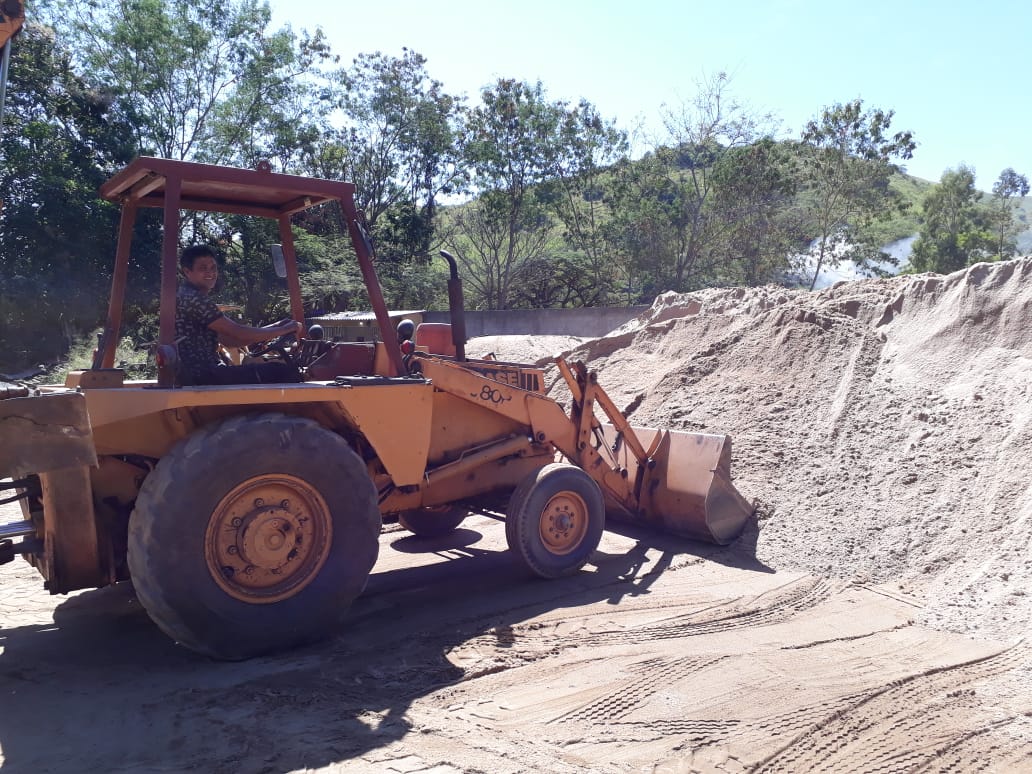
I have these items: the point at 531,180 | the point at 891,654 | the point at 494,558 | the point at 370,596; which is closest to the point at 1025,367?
the point at 891,654

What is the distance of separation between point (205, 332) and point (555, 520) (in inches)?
104

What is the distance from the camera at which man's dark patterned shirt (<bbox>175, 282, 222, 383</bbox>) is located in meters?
4.45

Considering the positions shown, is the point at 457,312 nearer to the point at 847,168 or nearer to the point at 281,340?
the point at 281,340

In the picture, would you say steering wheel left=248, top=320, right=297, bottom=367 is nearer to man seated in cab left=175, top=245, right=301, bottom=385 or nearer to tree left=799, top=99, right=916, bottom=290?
man seated in cab left=175, top=245, right=301, bottom=385

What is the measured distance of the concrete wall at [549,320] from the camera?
58.8 feet

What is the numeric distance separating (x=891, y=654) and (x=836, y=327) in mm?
4980

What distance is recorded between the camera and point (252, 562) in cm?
414

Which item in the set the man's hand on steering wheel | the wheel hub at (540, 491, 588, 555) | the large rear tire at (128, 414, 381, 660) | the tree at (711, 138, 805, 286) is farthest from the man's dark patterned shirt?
the tree at (711, 138, 805, 286)

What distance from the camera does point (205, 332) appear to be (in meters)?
4.52

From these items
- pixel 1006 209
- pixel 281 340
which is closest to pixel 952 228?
pixel 1006 209

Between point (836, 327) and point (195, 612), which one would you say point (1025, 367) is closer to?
point (836, 327)

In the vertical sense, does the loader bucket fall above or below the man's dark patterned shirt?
below

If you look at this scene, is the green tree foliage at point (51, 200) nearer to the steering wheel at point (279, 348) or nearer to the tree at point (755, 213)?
the steering wheel at point (279, 348)

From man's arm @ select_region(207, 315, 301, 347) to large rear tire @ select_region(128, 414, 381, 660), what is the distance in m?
0.50
